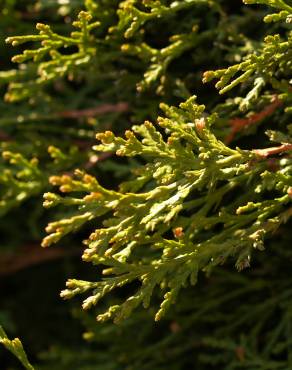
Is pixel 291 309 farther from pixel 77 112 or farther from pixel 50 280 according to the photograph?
pixel 50 280

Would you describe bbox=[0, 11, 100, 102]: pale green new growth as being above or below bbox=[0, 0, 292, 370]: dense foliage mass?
above

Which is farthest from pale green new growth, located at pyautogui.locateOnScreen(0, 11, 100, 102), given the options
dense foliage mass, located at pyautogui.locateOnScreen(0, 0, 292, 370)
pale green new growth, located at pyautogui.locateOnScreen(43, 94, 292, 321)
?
pale green new growth, located at pyautogui.locateOnScreen(43, 94, 292, 321)

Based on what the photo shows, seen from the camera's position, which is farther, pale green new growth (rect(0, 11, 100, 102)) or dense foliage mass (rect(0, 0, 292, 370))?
pale green new growth (rect(0, 11, 100, 102))

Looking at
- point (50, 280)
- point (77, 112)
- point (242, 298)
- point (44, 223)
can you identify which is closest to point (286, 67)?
point (242, 298)

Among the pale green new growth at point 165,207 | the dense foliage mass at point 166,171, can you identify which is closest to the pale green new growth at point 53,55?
the dense foliage mass at point 166,171

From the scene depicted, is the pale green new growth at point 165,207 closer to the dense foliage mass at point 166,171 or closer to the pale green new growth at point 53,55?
the dense foliage mass at point 166,171

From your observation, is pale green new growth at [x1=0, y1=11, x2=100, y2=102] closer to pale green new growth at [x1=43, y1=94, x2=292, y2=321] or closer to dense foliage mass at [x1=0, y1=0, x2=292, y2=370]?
dense foliage mass at [x1=0, y1=0, x2=292, y2=370]

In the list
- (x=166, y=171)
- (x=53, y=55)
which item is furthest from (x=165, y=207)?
(x=53, y=55)

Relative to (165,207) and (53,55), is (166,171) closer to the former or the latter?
(165,207)

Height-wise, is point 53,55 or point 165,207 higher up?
point 53,55
